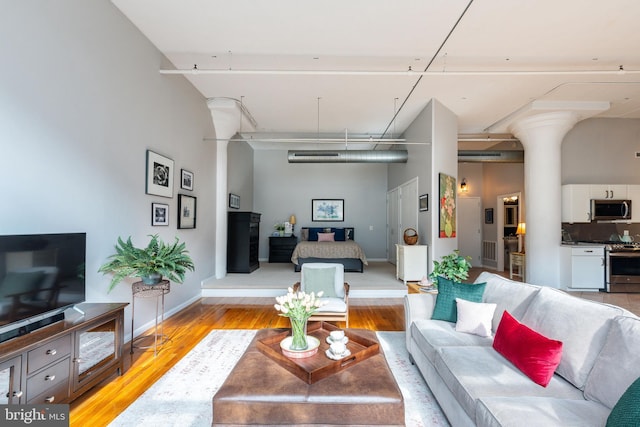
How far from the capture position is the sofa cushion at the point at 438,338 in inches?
89.9

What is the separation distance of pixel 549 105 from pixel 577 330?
5219 mm

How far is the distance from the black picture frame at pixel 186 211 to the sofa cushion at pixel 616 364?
4.63 metres

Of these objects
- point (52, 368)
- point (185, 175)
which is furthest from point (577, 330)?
point (185, 175)

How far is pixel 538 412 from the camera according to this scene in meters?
1.41

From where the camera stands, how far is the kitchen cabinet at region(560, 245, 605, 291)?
5500 mm

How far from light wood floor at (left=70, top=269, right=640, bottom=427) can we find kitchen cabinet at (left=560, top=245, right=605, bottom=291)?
188mm

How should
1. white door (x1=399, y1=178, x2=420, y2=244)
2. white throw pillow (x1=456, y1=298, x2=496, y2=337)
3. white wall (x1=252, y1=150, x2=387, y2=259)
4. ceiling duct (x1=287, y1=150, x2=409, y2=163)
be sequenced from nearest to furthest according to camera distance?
white throw pillow (x1=456, y1=298, x2=496, y2=337) < white door (x1=399, y1=178, x2=420, y2=244) < ceiling duct (x1=287, y1=150, x2=409, y2=163) < white wall (x1=252, y1=150, x2=387, y2=259)

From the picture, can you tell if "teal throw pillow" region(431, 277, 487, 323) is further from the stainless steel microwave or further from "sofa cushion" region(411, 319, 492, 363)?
the stainless steel microwave

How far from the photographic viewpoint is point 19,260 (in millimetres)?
1942

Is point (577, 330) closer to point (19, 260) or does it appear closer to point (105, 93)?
point (19, 260)

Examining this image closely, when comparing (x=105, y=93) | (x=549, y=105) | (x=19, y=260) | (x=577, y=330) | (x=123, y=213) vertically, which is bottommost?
(x=577, y=330)

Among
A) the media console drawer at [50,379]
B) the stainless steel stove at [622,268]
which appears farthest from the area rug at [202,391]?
the stainless steel stove at [622,268]

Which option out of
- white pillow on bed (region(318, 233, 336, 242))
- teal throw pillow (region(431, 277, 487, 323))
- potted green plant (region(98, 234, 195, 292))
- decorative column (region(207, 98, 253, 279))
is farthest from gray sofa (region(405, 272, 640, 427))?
white pillow on bed (region(318, 233, 336, 242))

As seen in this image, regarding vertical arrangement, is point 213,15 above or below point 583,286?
above
